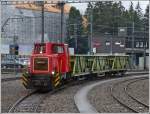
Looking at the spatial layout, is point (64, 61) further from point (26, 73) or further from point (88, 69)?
point (88, 69)

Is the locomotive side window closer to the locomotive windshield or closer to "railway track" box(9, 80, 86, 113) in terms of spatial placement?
the locomotive windshield

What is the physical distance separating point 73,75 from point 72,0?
11.4 m

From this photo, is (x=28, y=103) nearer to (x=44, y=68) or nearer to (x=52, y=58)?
(x=44, y=68)

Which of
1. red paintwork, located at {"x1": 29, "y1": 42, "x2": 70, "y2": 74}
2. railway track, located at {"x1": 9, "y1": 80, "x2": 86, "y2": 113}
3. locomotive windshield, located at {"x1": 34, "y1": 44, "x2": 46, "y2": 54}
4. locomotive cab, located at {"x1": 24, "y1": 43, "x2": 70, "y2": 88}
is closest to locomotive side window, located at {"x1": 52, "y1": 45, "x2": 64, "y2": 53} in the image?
red paintwork, located at {"x1": 29, "y1": 42, "x2": 70, "y2": 74}

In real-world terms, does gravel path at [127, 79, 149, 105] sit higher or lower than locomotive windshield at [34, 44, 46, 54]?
lower

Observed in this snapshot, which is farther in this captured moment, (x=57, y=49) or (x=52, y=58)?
(x=57, y=49)

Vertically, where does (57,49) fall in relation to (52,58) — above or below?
above

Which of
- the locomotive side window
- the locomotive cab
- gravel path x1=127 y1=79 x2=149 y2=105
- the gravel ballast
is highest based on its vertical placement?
the locomotive side window

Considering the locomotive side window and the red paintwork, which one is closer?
the red paintwork

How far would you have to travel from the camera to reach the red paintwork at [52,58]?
25234 millimetres

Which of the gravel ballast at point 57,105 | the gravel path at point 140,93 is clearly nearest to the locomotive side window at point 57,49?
the gravel ballast at point 57,105

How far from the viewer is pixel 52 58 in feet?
82.9

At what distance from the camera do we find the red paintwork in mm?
25234

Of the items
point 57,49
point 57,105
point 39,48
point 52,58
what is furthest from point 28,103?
point 57,49
